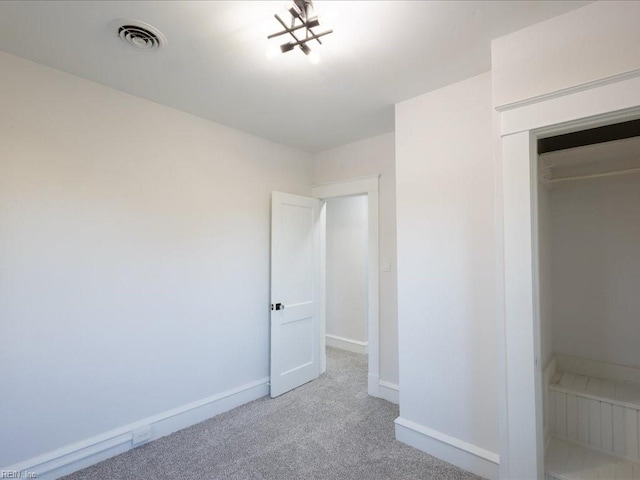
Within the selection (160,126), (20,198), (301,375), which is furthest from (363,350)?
(20,198)

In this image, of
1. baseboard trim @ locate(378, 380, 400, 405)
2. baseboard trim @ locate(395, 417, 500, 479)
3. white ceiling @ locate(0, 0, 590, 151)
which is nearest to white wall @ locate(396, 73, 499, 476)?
baseboard trim @ locate(395, 417, 500, 479)

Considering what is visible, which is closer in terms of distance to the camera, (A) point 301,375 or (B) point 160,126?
(B) point 160,126

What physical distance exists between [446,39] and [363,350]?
399 centimetres

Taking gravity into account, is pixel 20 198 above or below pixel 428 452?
above

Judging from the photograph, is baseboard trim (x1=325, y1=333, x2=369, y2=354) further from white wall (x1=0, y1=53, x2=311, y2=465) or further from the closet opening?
the closet opening

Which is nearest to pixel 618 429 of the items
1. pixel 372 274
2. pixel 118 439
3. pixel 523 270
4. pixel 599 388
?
pixel 599 388

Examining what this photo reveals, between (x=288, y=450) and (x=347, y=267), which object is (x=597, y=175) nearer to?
(x=347, y=267)

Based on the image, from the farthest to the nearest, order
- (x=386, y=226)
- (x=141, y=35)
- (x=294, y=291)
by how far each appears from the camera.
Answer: (x=294, y=291) < (x=386, y=226) < (x=141, y=35)

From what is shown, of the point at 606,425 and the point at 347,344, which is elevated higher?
the point at 606,425

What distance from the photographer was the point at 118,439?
7.40 ft

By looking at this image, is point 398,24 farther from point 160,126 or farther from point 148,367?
point 148,367

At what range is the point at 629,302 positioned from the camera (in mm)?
2467

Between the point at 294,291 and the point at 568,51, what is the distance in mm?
2912

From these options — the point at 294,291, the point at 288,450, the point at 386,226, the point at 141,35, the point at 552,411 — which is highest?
the point at 141,35
